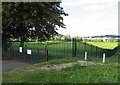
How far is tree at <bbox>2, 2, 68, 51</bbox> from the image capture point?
969 inches

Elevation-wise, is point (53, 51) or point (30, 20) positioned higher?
point (30, 20)

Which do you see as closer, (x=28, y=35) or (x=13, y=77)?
(x=13, y=77)

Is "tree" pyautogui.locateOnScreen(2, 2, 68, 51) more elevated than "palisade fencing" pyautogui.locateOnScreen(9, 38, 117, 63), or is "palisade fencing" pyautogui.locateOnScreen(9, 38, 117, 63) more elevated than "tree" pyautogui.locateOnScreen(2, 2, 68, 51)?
"tree" pyautogui.locateOnScreen(2, 2, 68, 51)

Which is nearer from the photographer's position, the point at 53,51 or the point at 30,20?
the point at 53,51

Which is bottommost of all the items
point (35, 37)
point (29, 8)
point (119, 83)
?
point (119, 83)

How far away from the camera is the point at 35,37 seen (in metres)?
27.1

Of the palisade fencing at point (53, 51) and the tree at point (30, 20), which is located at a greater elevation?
the tree at point (30, 20)

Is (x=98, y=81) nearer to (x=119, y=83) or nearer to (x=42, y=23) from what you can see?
(x=119, y=83)

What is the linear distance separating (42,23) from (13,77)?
49.0 ft

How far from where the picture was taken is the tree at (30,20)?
969 inches

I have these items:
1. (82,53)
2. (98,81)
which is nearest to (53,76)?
(98,81)

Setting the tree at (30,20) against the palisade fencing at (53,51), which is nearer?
the palisade fencing at (53,51)

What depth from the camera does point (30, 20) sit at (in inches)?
960

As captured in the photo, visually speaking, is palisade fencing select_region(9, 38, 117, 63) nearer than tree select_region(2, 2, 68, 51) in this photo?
Yes
